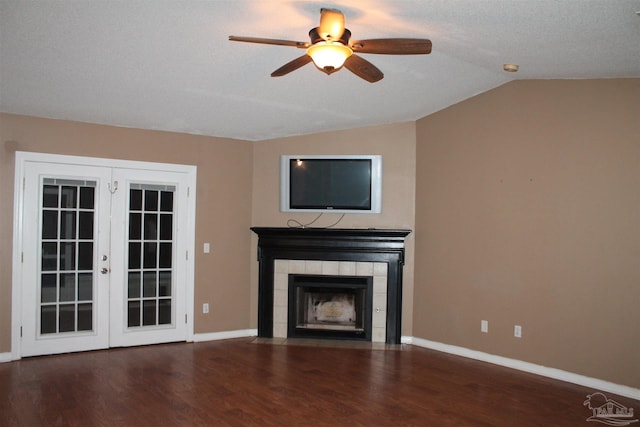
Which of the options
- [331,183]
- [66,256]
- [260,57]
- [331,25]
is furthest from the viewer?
[331,183]

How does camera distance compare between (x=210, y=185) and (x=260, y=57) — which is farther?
(x=210, y=185)

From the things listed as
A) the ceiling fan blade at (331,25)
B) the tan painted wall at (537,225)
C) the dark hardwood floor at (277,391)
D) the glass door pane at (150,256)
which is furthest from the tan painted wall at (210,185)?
the ceiling fan blade at (331,25)

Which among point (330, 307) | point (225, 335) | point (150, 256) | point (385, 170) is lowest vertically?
point (225, 335)

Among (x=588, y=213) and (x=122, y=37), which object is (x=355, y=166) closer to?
(x=588, y=213)

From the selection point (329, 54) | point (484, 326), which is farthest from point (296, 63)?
point (484, 326)

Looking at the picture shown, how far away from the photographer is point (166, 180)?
5.87 m

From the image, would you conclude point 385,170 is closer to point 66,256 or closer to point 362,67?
point 362,67

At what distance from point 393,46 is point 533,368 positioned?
342cm

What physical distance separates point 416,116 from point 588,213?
217 centimetres

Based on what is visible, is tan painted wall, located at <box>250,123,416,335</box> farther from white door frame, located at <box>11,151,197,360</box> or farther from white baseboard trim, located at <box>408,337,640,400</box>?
white door frame, located at <box>11,151,197,360</box>

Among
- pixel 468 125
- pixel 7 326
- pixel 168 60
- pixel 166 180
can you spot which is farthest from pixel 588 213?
pixel 7 326

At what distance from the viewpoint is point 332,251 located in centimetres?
617

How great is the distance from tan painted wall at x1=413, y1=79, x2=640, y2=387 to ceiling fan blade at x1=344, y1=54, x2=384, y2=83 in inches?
87.6

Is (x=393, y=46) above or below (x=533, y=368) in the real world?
above
